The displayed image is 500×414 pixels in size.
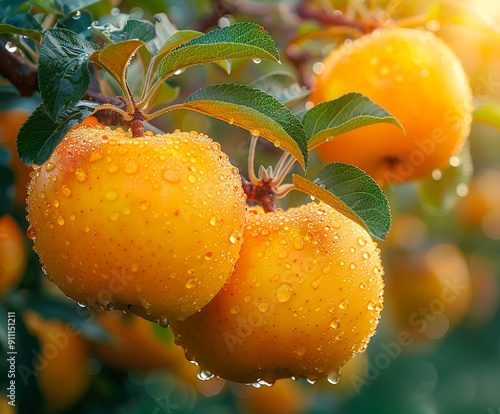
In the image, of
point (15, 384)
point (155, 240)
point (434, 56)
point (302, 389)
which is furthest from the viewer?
point (302, 389)

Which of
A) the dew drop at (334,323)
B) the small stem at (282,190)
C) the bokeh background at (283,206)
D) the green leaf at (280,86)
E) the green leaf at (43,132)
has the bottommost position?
the bokeh background at (283,206)

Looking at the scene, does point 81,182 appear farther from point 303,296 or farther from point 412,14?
point 412,14

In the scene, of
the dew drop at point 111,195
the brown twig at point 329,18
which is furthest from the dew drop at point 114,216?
the brown twig at point 329,18

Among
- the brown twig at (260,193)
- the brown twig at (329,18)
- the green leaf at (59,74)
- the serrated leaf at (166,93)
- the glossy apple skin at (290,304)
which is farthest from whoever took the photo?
the brown twig at (329,18)

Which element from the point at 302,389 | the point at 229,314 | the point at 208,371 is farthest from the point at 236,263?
the point at 302,389

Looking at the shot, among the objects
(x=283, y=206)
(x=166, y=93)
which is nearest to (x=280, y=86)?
(x=166, y=93)

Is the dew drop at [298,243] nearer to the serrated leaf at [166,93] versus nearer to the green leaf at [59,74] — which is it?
the green leaf at [59,74]
